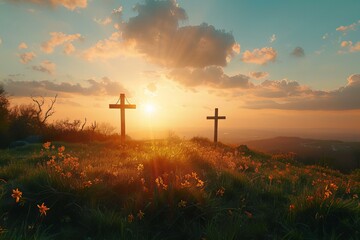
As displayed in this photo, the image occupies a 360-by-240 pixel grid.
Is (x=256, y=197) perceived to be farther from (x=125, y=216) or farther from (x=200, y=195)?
(x=125, y=216)

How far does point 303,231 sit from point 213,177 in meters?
2.87

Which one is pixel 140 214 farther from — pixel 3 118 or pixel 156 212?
pixel 3 118

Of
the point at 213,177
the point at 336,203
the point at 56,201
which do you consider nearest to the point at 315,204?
the point at 336,203

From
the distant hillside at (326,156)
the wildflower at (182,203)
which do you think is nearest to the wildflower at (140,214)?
the wildflower at (182,203)

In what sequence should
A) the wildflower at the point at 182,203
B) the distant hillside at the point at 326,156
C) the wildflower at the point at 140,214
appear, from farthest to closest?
the distant hillside at the point at 326,156 < the wildflower at the point at 182,203 < the wildflower at the point at 140,214

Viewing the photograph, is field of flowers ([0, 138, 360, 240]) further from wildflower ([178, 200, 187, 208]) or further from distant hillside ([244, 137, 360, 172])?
distant hillside ([244, 137, 360, 172])

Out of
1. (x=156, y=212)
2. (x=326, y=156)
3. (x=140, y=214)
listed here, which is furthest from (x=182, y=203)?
(x=326, y=156)

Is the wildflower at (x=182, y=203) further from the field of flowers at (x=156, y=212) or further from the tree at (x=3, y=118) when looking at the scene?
the tree at (x=3, y=118)

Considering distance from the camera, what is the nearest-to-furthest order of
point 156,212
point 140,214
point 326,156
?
point 140,214, point 156,212, point 326,156

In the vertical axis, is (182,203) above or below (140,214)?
above

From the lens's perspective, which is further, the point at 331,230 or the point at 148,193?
the point at 148,193

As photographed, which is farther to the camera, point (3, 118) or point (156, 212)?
point (3, 118)

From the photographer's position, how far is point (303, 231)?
4.53 metres

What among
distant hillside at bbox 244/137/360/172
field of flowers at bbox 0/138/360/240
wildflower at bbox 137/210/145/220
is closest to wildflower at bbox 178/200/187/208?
field of flowers at bbox 0/138/360/240
